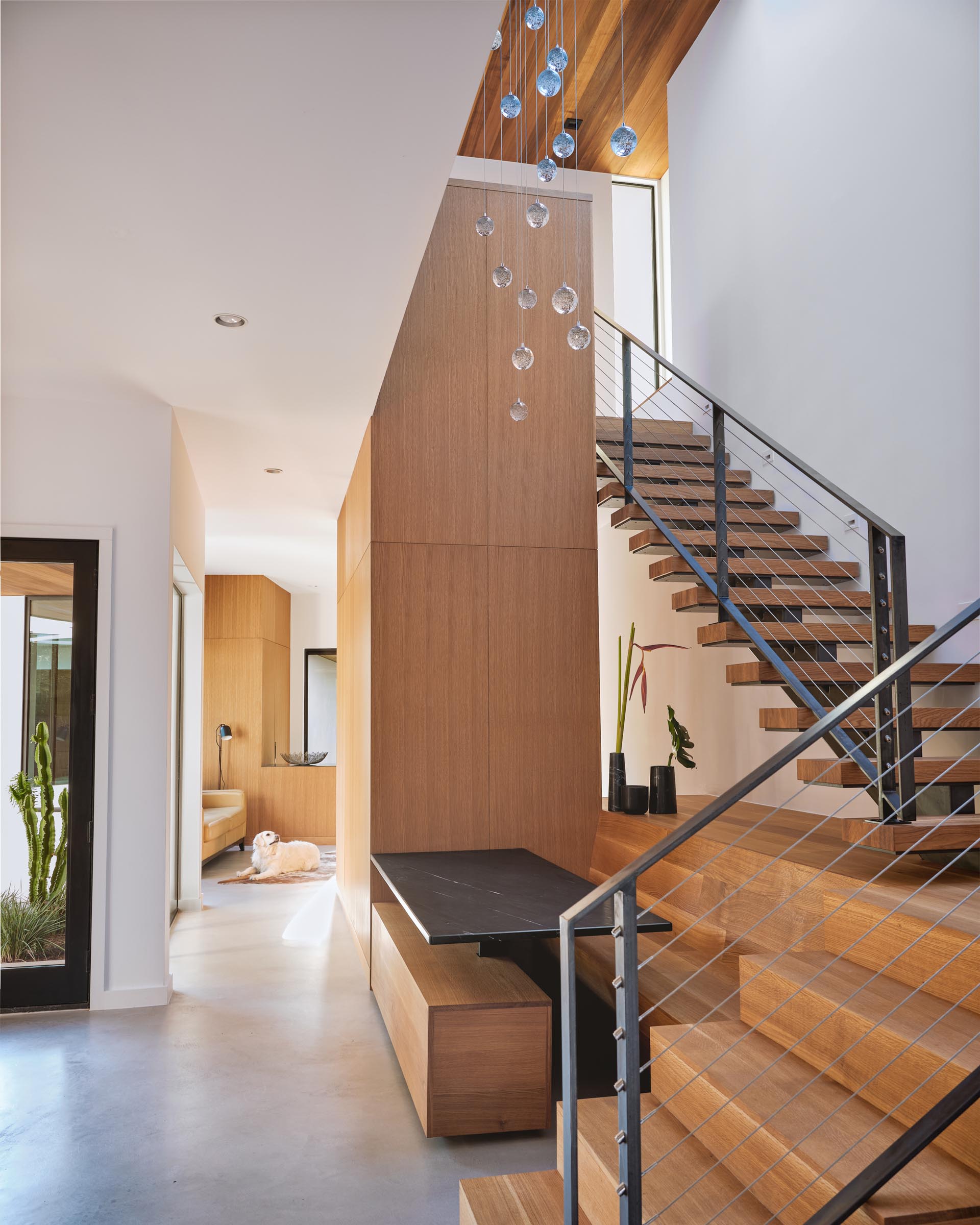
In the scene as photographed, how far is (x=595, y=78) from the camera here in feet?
25.1

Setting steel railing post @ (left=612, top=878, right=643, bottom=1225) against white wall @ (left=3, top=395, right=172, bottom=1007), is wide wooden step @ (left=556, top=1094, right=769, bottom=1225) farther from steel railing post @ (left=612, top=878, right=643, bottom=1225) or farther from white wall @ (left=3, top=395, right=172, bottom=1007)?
white wall @ (left=3, top=395, right=172, bottom=1007)

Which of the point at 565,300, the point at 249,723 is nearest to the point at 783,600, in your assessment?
the point at 565,300

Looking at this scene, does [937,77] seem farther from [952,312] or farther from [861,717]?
[861,717]

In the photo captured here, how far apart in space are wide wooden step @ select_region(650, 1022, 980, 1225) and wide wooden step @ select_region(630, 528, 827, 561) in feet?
7.45

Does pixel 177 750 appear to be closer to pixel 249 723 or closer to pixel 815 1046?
pixel 249 723

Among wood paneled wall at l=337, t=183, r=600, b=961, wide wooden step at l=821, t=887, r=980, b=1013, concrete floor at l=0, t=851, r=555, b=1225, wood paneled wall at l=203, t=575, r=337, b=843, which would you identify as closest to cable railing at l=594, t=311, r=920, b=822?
wide wooden step at l=821, t=887, r=980, b=1013

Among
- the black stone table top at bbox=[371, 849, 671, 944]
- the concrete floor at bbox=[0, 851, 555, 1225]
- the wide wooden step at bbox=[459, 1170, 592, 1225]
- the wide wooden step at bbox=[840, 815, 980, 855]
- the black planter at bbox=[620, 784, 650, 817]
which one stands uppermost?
the wide wooden step at bbox=[840, 815, 980, 855]

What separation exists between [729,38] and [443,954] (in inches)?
244

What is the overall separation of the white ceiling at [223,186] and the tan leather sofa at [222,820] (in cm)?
474

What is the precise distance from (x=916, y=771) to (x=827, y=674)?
2.02 ft

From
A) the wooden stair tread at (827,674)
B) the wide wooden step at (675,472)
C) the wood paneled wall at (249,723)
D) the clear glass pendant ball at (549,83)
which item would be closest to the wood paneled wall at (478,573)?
the wide wooden step at (675,472)

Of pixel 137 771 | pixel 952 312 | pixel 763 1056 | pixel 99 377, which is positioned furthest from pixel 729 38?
pixel 763 1056

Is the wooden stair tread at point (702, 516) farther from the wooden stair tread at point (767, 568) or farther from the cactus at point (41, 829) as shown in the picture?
the cactus at point (41, 829)

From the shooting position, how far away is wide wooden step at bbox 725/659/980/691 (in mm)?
3771
